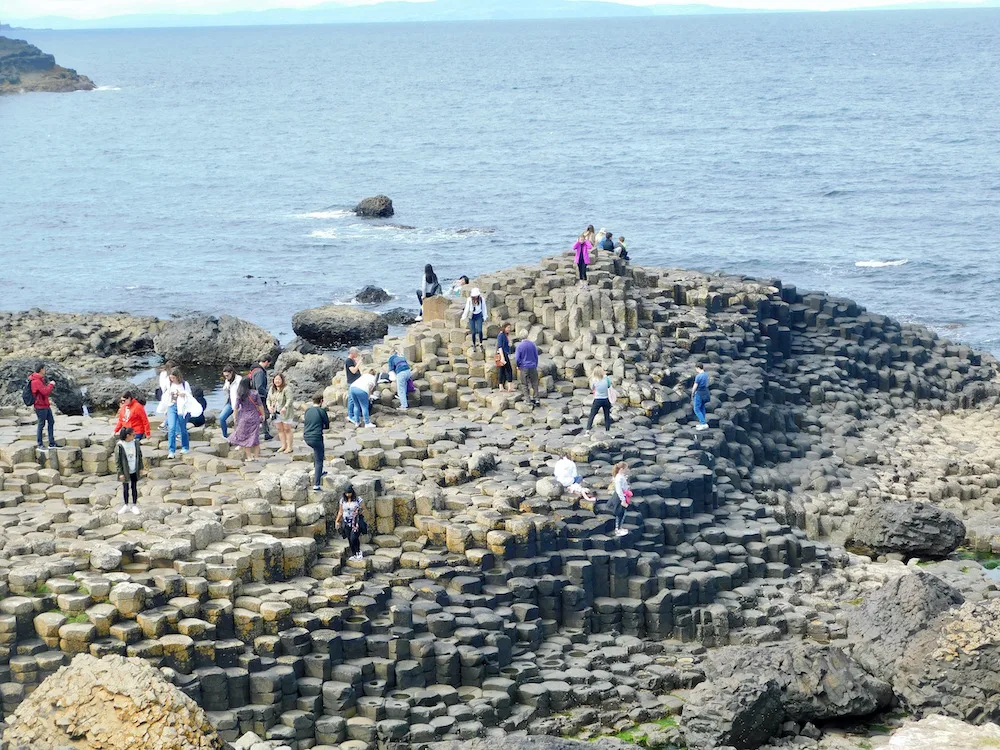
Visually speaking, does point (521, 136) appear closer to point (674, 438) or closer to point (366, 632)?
point (674, 438)

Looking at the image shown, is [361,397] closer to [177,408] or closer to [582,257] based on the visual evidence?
[177,408]

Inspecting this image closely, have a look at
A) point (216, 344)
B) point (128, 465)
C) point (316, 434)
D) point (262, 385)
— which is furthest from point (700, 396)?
point (216, 344)

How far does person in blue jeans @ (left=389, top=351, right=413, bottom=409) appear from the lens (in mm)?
34750

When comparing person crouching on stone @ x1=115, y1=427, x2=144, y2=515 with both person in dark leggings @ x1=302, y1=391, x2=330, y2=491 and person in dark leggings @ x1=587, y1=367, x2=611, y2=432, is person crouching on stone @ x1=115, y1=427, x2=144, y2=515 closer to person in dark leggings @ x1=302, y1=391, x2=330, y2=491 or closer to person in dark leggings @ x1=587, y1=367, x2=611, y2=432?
person in dark leggings @ x1=302, y1=391, x2=330, y2=491

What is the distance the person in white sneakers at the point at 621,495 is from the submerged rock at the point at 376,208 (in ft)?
196

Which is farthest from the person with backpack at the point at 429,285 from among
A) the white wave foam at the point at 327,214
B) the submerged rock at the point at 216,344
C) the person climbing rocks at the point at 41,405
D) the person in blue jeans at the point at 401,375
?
the white wave foam at the point at 327,214

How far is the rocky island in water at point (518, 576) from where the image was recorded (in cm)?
2391

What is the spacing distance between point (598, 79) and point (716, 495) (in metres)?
166

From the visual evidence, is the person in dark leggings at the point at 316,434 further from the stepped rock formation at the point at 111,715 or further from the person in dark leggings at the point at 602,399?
the stepped rock formation at the point at 111,715

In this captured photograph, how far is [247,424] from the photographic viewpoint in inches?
1198

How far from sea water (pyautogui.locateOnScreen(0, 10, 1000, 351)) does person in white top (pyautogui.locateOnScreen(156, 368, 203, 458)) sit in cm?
2844

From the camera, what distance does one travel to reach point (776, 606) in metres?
28.9

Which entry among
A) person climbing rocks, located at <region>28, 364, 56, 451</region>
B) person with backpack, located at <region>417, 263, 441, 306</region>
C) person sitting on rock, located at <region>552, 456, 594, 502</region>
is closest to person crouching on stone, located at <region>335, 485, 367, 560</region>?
person sitting on rock, located at <region>552, 456, 594, 502</region>

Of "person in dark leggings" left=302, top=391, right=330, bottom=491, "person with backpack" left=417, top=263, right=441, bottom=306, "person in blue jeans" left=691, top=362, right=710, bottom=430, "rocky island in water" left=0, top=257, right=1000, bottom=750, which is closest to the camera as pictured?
"rocky island in water" left=0, top=257, right=1000, bottom=750
